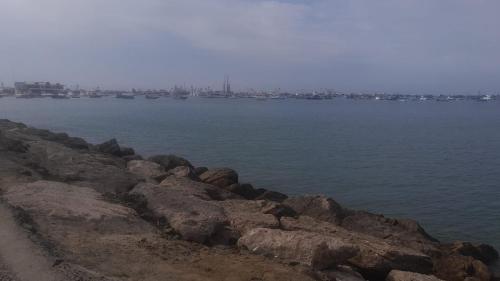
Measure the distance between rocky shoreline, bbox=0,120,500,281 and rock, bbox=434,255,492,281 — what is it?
0.03 m

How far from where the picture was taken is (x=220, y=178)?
66.9ft

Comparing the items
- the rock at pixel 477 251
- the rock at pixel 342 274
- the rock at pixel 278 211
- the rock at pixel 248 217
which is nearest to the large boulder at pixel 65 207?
the rock at pixel 248 217

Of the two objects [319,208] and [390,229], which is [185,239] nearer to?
[319,208]

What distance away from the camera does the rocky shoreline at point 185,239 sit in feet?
27.7

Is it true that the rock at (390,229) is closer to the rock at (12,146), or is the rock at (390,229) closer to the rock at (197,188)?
the rock at (197,188)

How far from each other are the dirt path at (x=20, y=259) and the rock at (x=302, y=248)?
3.91m

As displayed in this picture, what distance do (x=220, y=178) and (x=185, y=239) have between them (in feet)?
32.0

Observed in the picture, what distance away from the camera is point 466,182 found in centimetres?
2727

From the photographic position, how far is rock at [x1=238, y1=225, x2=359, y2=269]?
381 inches

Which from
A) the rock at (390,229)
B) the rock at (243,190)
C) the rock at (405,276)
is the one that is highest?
the rock at (405,276)

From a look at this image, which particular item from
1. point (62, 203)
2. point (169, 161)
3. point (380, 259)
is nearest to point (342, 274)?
point (380, 259)

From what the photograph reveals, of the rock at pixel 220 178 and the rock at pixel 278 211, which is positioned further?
the rock at pixel 220 178

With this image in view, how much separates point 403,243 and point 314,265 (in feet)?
18.8

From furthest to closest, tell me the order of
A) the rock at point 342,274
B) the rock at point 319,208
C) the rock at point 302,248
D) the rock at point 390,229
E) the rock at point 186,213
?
1. the rock at point 319,208
2. the rock at point 390,229
3. the rock at point 186,213
4. the rock at point 302,248
5. the rock at point 342,274
